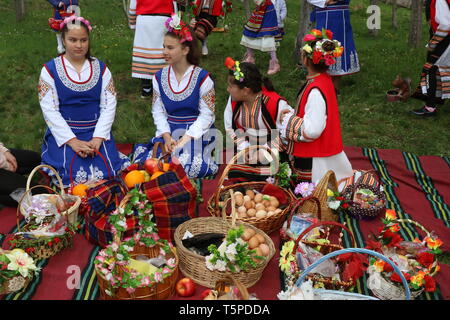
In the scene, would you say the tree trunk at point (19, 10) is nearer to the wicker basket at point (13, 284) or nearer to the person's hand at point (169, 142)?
the person's hand at point (169, 142)

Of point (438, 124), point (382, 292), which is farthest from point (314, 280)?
point (438, 124)

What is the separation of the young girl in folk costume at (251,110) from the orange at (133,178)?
976mm

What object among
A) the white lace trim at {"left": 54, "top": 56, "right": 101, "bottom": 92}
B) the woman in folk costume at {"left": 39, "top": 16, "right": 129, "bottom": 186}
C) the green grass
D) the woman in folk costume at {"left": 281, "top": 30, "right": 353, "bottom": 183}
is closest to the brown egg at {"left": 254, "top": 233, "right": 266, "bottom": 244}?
the woman in folk costume at {"left": 281, "top": 30, "right": 353, "bottom": 183}

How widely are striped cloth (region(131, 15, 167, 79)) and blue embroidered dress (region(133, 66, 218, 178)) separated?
190cm

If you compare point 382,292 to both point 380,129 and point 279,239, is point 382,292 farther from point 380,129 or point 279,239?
point 380,129

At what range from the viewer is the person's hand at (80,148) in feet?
13.9

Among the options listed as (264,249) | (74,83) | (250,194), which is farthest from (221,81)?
(264,249)

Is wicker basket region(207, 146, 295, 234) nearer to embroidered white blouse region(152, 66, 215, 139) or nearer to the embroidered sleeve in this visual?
embroidered white blouse region(152, 66, 215, 139)

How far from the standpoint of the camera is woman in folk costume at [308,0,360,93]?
6512 mm

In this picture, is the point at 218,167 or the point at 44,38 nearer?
the point at 218,167

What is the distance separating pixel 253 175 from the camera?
4.21 m

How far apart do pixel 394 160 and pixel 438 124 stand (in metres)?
1.49

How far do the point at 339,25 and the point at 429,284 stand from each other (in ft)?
14.8

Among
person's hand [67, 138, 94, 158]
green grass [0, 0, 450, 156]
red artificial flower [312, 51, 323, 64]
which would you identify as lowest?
green grass [0, 0, 450, 156]
